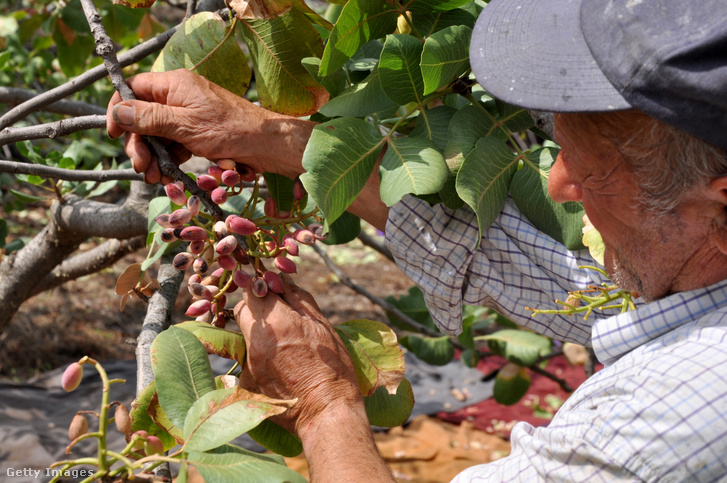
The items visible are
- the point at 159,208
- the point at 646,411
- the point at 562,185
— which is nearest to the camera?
the point at 646,411

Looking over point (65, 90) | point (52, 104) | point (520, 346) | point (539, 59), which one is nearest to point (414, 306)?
point (520, 346)

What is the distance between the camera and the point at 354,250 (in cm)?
638

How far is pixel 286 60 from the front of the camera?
1.00m

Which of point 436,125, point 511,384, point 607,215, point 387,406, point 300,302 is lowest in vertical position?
point 511,384

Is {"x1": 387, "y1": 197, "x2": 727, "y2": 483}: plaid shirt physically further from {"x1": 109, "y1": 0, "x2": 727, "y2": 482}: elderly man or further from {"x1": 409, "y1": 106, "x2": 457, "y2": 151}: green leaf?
{"x1": 409, "y1": 106, "x2": 457, "y2": 151}: green leaf

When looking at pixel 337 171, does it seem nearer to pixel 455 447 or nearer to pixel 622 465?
pixel 622 465

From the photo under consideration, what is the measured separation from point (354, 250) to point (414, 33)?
537cm

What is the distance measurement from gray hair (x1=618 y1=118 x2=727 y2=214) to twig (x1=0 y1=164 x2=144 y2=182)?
Result: 3.07 feet

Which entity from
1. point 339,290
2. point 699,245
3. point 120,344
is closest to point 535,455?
point 699,245

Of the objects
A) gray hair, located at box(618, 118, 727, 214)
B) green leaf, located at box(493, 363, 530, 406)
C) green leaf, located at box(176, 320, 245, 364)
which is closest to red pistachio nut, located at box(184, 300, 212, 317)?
green leaf, located at box(176, 320, 245, 364)

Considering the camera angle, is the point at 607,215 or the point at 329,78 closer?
the point at 607,215

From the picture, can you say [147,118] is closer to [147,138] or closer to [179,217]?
[147,138]

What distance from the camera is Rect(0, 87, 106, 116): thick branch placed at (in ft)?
5.40

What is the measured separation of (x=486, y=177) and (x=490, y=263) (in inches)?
13.0
